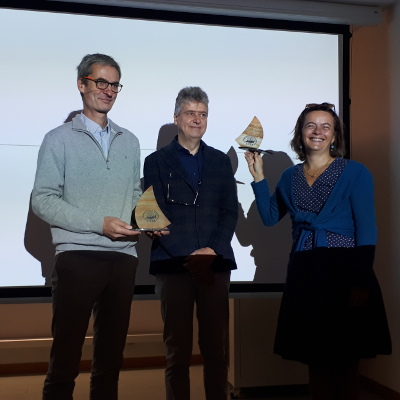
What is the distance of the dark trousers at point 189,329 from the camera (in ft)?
8.23

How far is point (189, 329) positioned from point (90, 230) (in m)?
0.62

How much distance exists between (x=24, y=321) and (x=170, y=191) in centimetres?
225

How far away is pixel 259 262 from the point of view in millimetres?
3166

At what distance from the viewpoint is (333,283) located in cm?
235

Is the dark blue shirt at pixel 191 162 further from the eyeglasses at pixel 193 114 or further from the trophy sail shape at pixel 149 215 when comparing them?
the trophy sail shape at pixel 149 215

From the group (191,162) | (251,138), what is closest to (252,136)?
(251,138)

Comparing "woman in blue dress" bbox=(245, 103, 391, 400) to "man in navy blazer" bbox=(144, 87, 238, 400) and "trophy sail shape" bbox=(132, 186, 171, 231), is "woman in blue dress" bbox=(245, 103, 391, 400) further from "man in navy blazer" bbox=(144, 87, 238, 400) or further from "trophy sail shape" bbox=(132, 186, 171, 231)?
"trophy sail shape" bbox=(132, 186, 171, 231)

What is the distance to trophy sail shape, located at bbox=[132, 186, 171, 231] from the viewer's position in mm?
2332

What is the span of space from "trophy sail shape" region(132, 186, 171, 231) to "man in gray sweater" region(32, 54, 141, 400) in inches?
2.3

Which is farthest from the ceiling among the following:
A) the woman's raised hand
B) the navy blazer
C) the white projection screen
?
the navy blazer

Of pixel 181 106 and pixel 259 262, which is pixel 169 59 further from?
pixel 259 262

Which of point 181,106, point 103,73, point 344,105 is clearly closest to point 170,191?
point 181,106

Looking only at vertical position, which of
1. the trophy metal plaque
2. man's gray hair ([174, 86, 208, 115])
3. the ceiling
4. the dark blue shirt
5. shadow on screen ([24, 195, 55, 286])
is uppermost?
the ceiling

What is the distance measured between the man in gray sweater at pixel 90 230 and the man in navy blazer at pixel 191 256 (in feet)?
0.57
